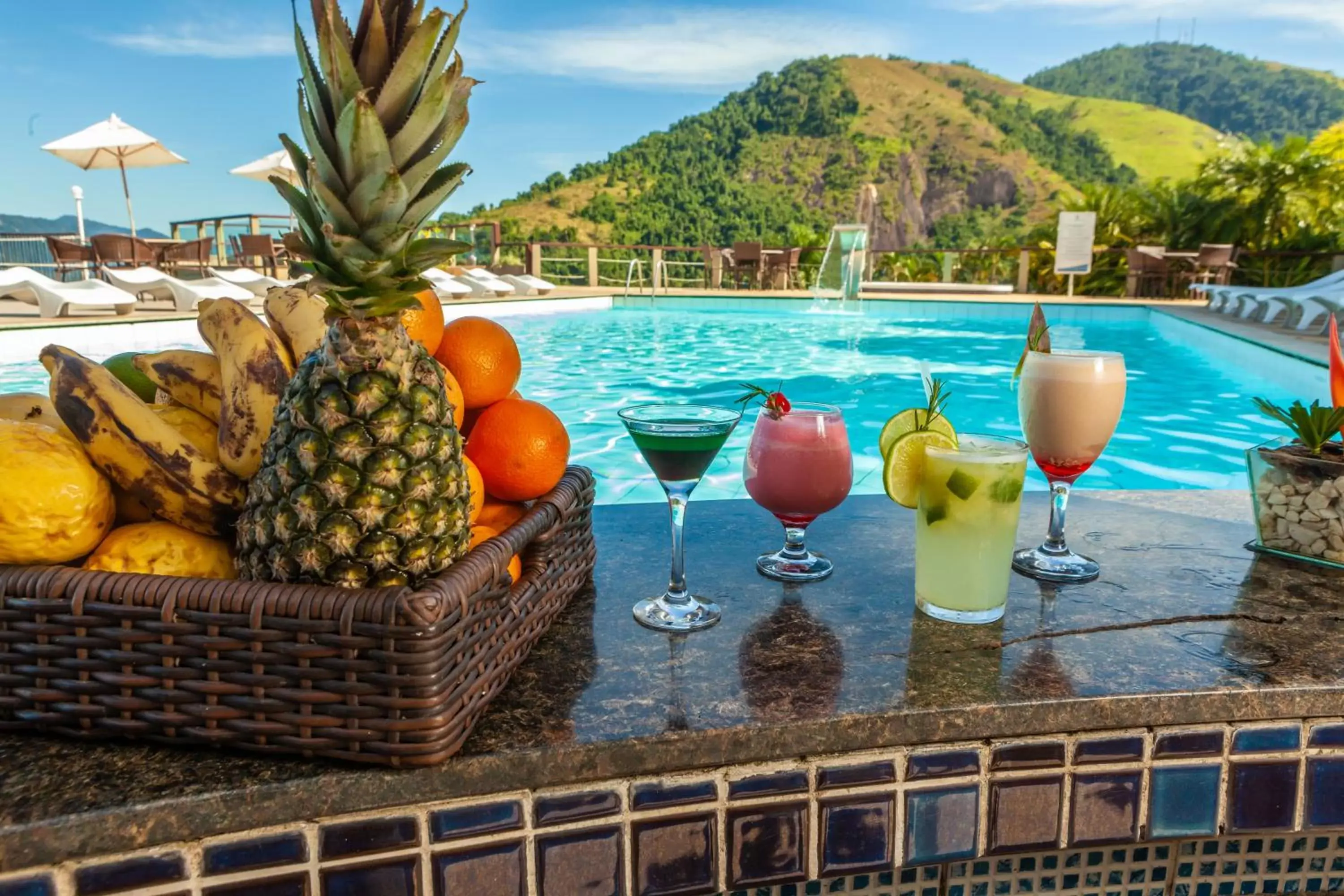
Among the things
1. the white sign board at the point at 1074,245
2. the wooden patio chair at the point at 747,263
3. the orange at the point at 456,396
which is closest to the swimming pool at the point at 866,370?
the white sign board at the point at 1074,245

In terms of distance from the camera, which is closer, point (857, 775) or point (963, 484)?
point (857, 775)

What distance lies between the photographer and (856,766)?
94 centimetres

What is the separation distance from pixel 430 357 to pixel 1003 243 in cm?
3776

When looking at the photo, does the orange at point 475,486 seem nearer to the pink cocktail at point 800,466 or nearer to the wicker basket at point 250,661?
the wicker basket at point 250,661

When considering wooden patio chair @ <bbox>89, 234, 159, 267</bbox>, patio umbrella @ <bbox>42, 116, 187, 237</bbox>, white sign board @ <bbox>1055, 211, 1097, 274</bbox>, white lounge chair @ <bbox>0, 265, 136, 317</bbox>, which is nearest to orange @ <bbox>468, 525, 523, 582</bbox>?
white lounge chair @ <bbox>0, 265, 136, 317</bbox>

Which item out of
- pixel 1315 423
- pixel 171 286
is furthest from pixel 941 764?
pixel 171 286

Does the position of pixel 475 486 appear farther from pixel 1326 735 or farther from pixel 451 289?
pixel 451 289

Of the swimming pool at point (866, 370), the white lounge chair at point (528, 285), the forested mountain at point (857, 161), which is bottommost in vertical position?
the swimming pool at point (866, 370)

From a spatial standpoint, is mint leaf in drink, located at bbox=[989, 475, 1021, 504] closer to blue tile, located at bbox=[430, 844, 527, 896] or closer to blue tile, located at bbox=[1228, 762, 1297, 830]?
blue tile, located at bbox=[1228, 762, 1297, 830]

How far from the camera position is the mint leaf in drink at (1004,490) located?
110 centimetres

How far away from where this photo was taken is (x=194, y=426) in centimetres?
103

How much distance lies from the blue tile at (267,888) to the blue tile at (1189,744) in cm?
97

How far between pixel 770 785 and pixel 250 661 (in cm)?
56

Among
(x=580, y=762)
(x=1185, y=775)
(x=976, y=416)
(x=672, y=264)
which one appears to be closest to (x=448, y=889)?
(x=580, y=762)
